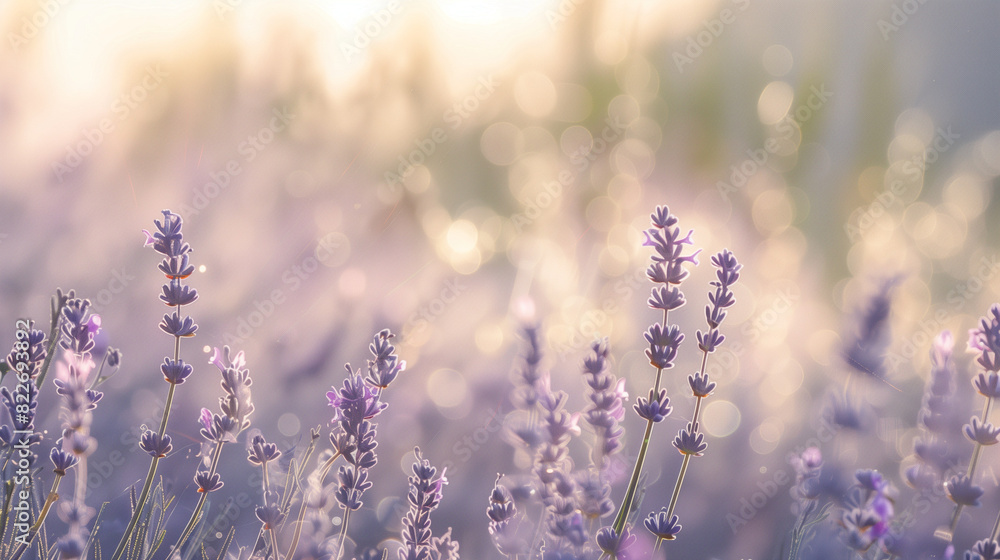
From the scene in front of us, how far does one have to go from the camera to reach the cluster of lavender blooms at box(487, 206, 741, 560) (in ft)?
2.57

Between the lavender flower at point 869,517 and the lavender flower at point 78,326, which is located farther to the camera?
the lavender flower at point 78,326

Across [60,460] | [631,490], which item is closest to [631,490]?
[631,490]

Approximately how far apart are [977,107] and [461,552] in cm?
192

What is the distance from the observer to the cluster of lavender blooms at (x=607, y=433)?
784mm

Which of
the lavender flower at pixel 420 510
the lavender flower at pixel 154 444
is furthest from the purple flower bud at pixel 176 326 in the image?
the lavender flower at pixel 420 510

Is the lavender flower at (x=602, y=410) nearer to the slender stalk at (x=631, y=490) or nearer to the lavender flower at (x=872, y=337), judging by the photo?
the slender stalk at (x=631, y=490)

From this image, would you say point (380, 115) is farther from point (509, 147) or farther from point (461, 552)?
point (461, 552)

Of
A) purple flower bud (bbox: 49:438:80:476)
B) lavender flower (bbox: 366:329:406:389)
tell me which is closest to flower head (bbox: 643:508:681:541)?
lavender flower (bbox: 366:329:406:389)

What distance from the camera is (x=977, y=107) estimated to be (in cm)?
178

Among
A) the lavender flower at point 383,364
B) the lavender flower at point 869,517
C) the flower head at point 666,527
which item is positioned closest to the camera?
the lavender flower at point 869,517

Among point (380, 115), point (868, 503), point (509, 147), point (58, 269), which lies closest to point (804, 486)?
point (868, 503)

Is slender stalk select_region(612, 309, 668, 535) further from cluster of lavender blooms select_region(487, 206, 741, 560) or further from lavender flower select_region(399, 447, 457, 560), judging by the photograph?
lavender flower select_region(399, 447, 457, 560)

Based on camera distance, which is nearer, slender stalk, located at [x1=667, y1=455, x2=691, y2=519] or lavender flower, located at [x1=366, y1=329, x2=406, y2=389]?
slender stalk, located at [x1=667, y1=455, x2=691, y2=519]

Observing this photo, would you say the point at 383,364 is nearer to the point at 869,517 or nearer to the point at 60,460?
the point at 60,460
